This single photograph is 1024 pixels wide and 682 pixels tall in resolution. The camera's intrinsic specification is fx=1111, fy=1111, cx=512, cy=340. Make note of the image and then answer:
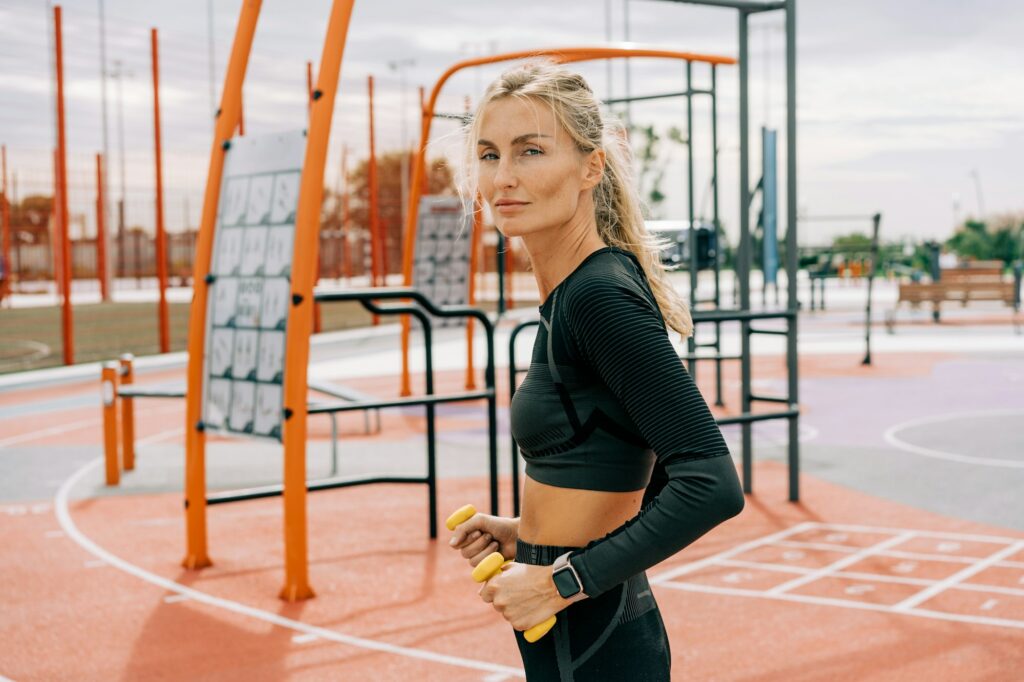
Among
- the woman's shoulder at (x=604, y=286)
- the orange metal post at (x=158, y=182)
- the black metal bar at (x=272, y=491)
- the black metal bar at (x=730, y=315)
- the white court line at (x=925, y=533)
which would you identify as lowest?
the white court line at (x=925, y=533)

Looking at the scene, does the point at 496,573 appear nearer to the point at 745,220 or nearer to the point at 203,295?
the point at 203,295

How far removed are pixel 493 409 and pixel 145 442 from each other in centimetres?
434

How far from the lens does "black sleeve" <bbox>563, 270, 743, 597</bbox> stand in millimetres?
1433

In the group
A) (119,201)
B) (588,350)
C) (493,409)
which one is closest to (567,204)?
(588,350)

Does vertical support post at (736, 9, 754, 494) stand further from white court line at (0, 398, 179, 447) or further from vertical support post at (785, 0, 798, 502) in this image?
white court line at (0, 398, 179, 447)

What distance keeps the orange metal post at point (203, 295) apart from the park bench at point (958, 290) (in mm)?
14803

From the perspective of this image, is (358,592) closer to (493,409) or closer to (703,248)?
(493,409)

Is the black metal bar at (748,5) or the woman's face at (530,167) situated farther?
the black metal bar at (748,5)

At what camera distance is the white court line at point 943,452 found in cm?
734

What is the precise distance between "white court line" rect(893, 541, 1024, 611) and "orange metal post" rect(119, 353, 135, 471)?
4.94m

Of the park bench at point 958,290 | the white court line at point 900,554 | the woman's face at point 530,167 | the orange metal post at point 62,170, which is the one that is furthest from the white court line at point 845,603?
the park bench at point 958,290

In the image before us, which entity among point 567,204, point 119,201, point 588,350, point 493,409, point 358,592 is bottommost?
point 358,592

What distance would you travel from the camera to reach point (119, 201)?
75.5 feet

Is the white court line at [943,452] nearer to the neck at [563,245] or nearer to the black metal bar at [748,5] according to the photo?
the black metal bar at [748,5]
